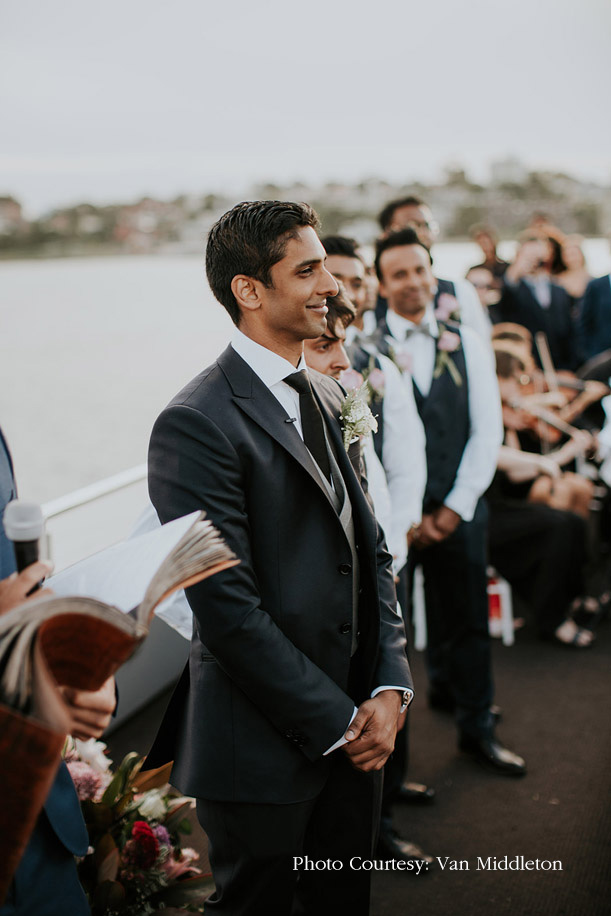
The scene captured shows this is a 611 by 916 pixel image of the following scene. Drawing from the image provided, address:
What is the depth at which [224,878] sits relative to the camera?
4.66 ft

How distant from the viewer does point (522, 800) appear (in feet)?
8.32

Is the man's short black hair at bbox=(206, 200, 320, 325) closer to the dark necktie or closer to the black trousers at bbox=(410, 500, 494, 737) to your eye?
the dark necktie

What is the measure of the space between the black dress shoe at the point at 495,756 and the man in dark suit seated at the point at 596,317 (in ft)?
12.2

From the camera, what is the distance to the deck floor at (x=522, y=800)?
211 cm

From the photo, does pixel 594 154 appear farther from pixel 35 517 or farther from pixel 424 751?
pixel 35 517

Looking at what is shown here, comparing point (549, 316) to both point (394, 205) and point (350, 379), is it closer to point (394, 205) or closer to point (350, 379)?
point (394, 205)

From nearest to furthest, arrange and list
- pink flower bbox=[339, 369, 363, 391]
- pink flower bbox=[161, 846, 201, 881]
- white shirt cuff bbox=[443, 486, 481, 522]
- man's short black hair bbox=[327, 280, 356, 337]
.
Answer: pink flower bbox=[161, 846, 201, 881] → man's short black hair bbox=[327, 280, 356, 337] → pink flower bbox=[339, 369, 363, 391] → white shirt cuff bbox=[443, 486, 481, 522]

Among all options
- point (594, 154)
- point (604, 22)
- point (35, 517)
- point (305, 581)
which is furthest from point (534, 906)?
point (594, 154)

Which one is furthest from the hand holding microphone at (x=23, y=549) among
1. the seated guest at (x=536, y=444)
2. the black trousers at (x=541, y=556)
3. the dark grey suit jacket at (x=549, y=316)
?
the dark grey suit jacket at (x=549, y=316)

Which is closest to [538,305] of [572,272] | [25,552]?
[572,272]

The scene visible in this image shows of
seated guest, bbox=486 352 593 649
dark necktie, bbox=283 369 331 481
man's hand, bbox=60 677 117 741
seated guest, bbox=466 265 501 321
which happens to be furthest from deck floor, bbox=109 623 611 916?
seated guest, bbox=466 265 501 321

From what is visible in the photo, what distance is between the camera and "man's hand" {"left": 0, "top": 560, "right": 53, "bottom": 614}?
914 millimetres

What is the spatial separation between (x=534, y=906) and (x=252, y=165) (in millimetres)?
4723

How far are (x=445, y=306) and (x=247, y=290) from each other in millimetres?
1688
